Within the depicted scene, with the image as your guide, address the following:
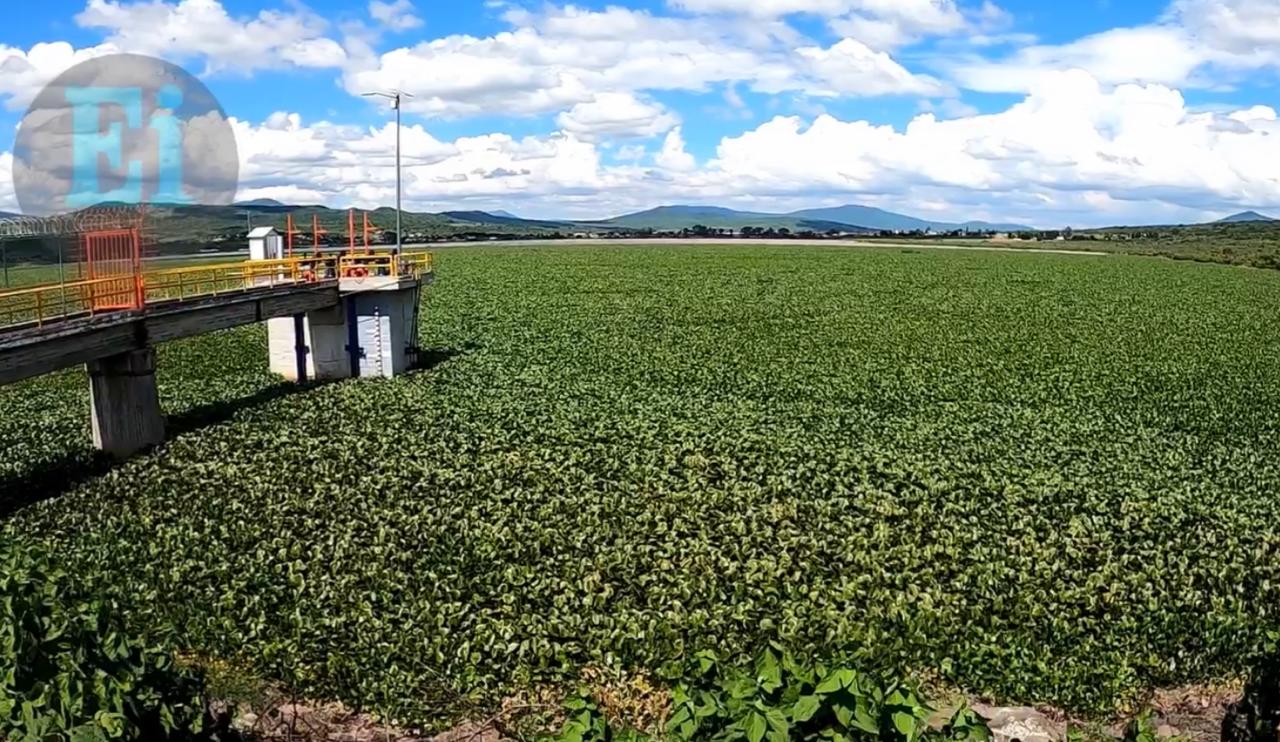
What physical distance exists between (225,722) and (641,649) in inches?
205

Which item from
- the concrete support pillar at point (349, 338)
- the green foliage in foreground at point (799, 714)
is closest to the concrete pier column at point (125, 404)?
the concrete support pillar at point (349, 338)

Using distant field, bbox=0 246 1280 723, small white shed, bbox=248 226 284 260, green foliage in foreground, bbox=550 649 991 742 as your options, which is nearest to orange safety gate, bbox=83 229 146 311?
distant field, bbox=0 246 1280 723

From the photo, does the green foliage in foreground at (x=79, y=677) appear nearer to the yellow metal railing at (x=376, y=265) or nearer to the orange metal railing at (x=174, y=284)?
the orange metal railing at (x=174, y=284)

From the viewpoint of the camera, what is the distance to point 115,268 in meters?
18.9

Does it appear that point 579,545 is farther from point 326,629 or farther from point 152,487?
point 152,487

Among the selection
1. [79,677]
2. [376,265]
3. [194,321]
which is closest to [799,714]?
[79,677]

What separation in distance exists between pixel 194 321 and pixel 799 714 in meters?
18.1

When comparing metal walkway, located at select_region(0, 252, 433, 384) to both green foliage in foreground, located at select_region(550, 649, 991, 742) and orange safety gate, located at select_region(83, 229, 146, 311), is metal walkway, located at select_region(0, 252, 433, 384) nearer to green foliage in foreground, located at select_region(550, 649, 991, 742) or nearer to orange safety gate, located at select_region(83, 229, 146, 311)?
orange safety gate, located at select_region(83, 229, 146, 311)

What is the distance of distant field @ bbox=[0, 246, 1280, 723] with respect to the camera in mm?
10906

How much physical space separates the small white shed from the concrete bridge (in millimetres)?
1278

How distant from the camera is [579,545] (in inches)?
528

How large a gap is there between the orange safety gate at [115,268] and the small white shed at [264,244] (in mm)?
9184

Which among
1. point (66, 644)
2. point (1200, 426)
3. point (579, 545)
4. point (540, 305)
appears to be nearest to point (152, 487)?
point (579, 545)

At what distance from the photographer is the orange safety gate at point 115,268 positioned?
1834 centimetres
